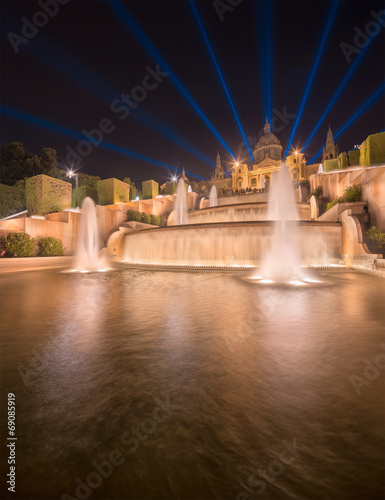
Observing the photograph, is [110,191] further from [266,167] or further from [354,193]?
[266,167]

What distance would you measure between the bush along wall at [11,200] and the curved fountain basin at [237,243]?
68.8ft

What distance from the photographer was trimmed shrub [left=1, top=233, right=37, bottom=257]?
1518cm

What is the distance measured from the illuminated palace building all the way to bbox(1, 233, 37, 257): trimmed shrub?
1596 inches

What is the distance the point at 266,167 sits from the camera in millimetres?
65875

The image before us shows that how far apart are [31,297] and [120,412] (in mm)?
5012

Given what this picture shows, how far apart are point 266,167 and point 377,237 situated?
61.5 meters

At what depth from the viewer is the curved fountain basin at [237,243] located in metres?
11.5

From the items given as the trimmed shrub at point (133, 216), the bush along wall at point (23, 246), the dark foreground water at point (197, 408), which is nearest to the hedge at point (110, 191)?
the trimmed shrub at point (133, 216)

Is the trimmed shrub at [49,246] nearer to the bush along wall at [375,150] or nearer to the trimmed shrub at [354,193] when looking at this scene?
the trimmed shrub at [354,193]

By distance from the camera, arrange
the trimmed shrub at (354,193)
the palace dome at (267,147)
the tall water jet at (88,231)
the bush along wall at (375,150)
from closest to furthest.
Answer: the trimmed shrub at (354,193)
the bush along wall at (375,150)
the tall water jet at (88,231)
the palace dome at (267,147)

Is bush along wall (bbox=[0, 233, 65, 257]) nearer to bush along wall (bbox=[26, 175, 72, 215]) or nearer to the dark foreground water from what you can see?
bush along wall (bbox=[26, 175, 72, 215])

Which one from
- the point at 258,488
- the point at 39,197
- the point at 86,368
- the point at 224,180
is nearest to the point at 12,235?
the point at 39,197

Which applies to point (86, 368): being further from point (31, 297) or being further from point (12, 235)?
point (12, 235)

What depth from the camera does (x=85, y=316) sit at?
385cm
